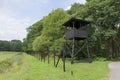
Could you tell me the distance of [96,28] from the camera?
2802cm

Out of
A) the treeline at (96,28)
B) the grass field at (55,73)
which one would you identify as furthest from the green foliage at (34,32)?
the grass field at (55,73)

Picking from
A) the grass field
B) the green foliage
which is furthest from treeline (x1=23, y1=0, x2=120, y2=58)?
the green foliage

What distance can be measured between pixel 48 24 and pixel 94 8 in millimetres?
8512

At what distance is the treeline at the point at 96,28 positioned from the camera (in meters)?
25.9

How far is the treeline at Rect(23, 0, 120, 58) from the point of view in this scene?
25.9 metres

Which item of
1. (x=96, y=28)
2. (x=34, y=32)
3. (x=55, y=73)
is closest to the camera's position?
(x=55, y=73)

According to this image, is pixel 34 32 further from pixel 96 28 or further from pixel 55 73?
pixel 55 73

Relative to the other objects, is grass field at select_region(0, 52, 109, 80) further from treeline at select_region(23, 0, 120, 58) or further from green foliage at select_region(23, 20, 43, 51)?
green foliage at select_region(23, 20, 43, 51)

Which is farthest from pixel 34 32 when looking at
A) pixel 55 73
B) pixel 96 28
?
pixel 55 73

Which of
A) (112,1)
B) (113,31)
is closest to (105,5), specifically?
(112,1)

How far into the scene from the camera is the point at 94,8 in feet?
88.8

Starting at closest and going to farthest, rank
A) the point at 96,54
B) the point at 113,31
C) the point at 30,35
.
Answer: the point at 113,31 < the point at 96,54 < the point at 30,35

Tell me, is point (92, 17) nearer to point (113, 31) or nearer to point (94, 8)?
point (94, 8)

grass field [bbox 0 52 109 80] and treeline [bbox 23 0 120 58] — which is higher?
treeline [bbox 23 0 120 58]
